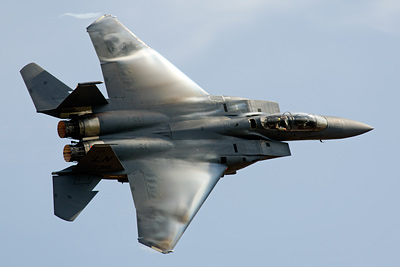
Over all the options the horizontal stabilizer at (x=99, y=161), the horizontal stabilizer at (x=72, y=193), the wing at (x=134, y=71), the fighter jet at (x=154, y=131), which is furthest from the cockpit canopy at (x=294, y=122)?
the horizontal stabilizer at (x=72, y=193)

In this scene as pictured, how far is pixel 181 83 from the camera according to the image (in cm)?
2711

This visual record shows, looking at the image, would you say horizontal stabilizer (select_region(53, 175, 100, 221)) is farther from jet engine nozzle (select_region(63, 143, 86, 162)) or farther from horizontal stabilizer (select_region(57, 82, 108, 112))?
horizontal stabilizer (select_region(57, 82, 108, 112))

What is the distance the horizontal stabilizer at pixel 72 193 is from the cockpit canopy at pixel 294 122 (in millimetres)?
4777

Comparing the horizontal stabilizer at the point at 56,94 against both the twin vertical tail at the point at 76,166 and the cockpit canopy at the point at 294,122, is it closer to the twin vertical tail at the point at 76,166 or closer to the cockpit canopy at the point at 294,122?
the twin vertical tail at the point at 76,166

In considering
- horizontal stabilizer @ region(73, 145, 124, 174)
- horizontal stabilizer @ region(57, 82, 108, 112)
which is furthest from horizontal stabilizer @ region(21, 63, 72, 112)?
horizontal stabilizer @ region(73, 145, 124, 174)

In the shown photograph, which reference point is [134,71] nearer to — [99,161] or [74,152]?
[74,152]

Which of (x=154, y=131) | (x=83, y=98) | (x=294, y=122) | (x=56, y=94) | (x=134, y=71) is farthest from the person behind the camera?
(x=294, y=122)

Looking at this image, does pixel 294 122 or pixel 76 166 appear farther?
pixel 294 122

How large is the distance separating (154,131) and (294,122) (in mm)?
3850

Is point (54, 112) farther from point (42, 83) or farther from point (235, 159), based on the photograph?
point (235, 159)

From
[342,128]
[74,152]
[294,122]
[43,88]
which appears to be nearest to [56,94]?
[43,88]

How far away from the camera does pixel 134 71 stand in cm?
2698

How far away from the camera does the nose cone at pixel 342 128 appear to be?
91.1ft

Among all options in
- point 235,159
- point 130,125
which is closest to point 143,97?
point 130,125
